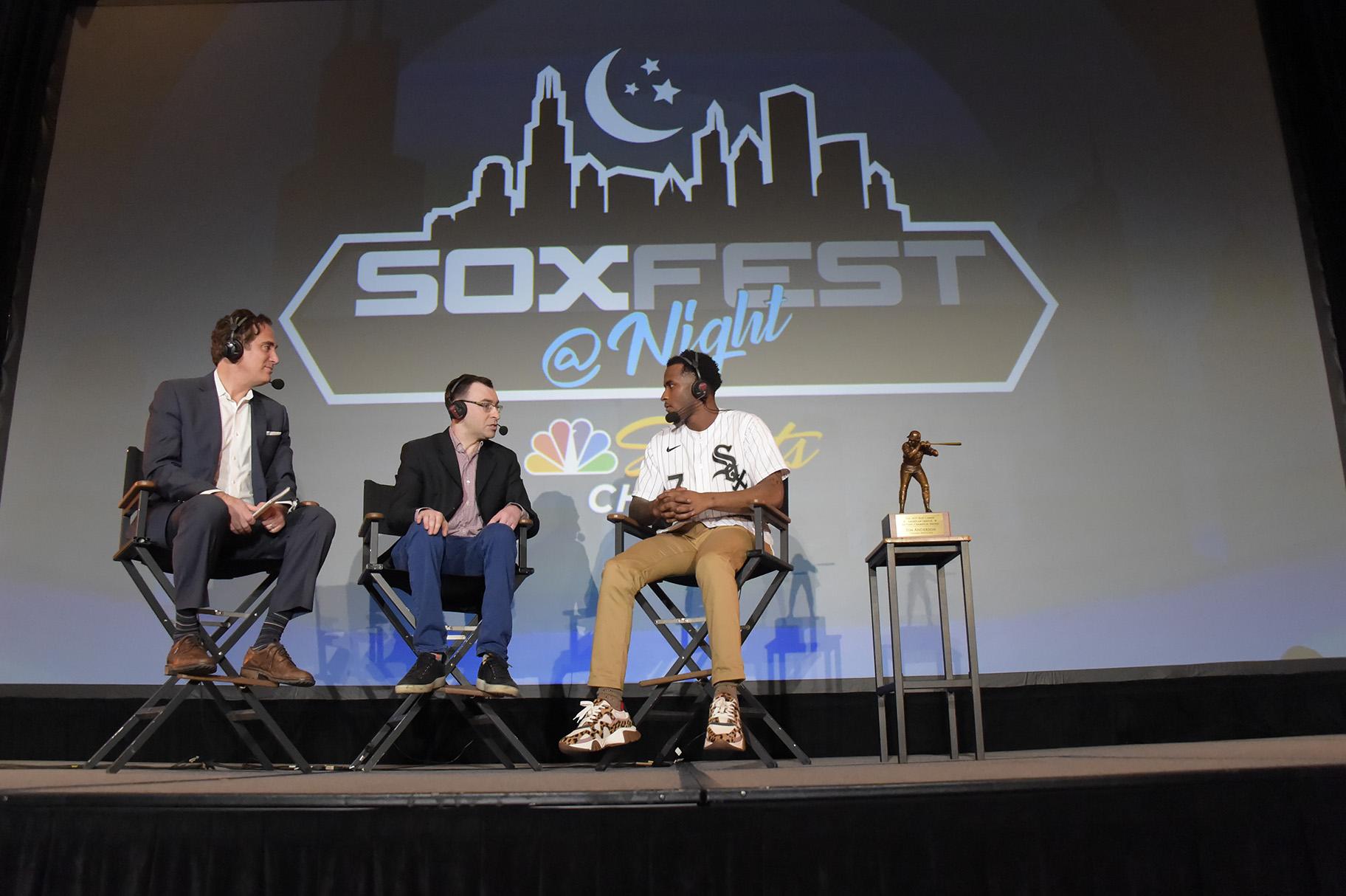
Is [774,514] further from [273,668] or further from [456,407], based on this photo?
[273,668]

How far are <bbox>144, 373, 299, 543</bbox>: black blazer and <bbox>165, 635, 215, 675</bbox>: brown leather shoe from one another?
0.35 meters

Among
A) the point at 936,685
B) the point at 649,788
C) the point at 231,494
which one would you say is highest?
the point at 231,494

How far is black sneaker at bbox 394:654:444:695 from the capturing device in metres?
2.60

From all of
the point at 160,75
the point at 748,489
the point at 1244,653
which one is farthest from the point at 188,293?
→ the point at 1244,653

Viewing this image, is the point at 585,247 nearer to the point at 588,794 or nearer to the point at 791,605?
the point at 791,605

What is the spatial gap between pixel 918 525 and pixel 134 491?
2.25 meters

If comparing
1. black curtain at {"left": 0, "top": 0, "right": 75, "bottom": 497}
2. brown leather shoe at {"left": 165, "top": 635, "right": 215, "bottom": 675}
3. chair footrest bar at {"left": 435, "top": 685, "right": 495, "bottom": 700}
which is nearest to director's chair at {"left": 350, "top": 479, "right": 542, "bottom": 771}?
chair footrest bar at {"left": 435, "top": 685, "right": 495, "bottom": 700}

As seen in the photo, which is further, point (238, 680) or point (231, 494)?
point (231, 494)

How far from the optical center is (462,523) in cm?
310

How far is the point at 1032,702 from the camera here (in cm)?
344

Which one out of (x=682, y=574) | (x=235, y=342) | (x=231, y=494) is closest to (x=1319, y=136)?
(x=682, y=574)

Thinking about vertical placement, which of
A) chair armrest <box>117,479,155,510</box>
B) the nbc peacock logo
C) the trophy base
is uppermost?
the nbc peacock logo

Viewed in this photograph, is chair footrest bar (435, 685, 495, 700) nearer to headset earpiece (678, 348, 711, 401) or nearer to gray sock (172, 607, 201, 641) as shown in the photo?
gray sock (172, 607, 201, 641)

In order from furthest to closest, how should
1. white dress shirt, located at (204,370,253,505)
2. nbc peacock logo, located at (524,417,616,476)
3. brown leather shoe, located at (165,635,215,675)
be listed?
nbc peacock logo, located at (524,417,616,476), white dress shirt, located at (204,370,253,505), brown leather shoe, located at (165,635,215,675)
